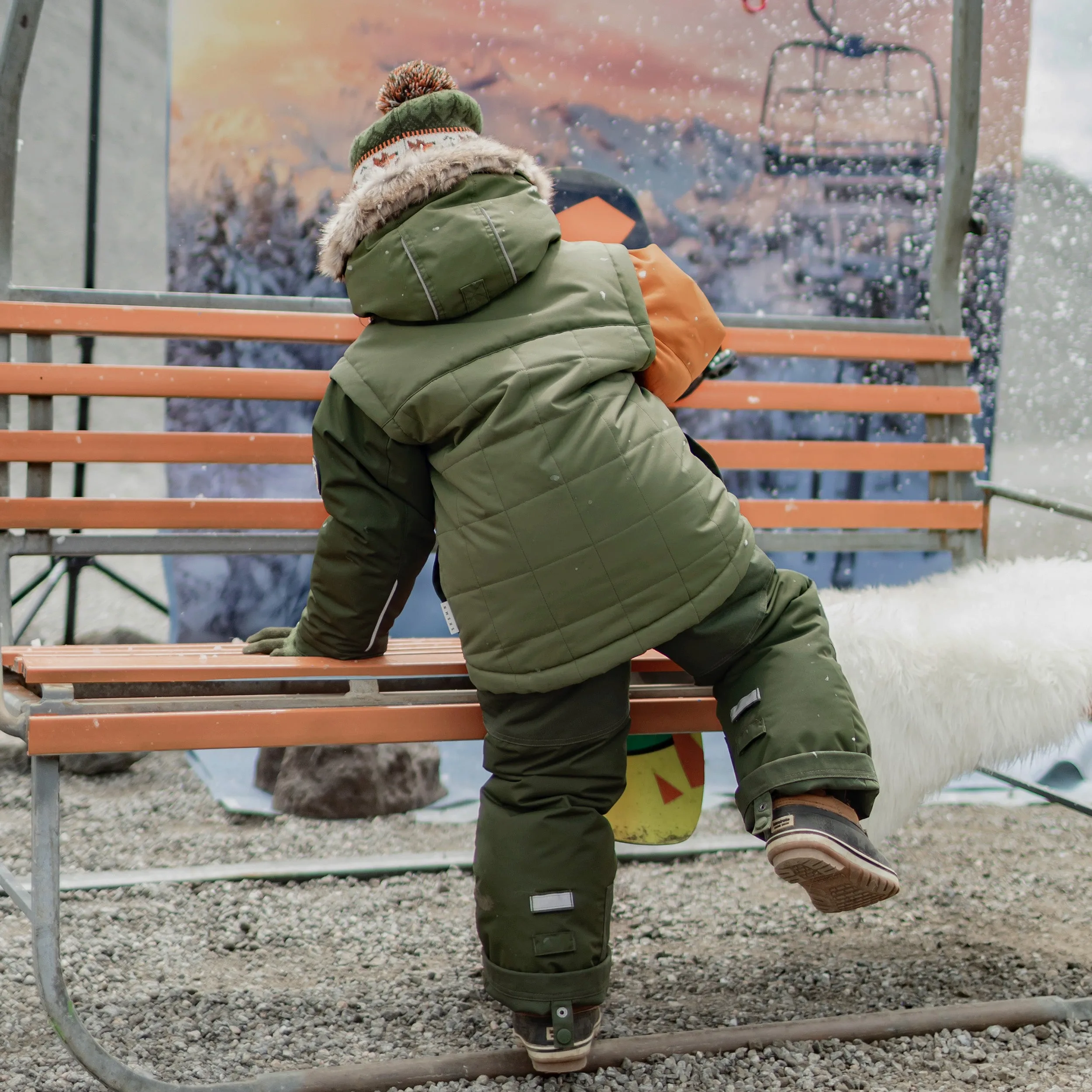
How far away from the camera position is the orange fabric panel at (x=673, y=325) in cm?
173

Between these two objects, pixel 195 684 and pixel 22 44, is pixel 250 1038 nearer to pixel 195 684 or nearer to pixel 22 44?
pixel 195 684

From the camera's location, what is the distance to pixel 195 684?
157 cm

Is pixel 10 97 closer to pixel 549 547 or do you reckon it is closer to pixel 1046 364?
pixel 549 547

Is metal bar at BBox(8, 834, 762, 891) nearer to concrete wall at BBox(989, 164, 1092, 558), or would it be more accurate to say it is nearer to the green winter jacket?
the green winter jacket

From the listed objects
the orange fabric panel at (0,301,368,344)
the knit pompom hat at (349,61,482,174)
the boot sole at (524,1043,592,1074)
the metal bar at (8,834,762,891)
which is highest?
the knit pompom hat at (349,61,482,174)

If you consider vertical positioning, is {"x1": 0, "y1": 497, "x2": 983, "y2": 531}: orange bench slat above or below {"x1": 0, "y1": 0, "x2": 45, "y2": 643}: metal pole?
below

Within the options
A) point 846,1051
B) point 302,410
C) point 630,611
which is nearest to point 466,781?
point 302,410

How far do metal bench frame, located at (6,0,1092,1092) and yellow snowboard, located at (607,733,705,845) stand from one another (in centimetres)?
18

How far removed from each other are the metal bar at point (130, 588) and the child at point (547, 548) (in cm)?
155

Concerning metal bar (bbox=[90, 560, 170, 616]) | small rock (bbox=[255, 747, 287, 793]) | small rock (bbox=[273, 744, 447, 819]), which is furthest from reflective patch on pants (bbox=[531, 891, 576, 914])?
metal bar (bbox=[90, 560, 170, 616])

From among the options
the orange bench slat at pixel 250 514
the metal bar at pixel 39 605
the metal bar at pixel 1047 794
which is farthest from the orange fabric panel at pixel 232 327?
the metal bar at pixel 1047 794

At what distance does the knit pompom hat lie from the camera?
1.62m

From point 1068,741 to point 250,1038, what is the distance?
53.9 inches

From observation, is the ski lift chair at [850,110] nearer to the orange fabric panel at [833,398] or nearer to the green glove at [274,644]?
the orange fabric panel at [833,398]
